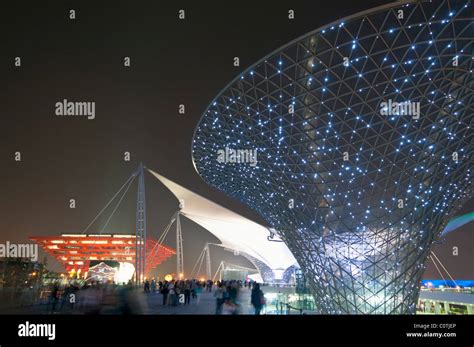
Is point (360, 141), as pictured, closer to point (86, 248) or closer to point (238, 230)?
point (238, 230)

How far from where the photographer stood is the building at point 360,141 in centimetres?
1459

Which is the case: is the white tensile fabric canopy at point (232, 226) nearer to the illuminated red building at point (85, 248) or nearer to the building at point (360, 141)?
the building at point (360, 141)

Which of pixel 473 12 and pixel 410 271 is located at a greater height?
pixel 473 12

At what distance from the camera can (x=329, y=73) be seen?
52.4 feet

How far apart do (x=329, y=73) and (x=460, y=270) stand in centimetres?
6009

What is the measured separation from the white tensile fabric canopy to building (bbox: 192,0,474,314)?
1979 cm

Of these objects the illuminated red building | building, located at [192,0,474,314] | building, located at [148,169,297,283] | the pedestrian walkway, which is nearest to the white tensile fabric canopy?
building, located at [148,169,297,283]

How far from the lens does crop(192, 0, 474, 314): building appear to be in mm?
14594

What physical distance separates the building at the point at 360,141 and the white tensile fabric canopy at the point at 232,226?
64.9ft

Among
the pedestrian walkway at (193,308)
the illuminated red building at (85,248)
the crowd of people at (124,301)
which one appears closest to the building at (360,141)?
the pedestrian walkway at (193,308)

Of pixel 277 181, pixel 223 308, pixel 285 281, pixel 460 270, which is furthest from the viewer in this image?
pixel 285 281
